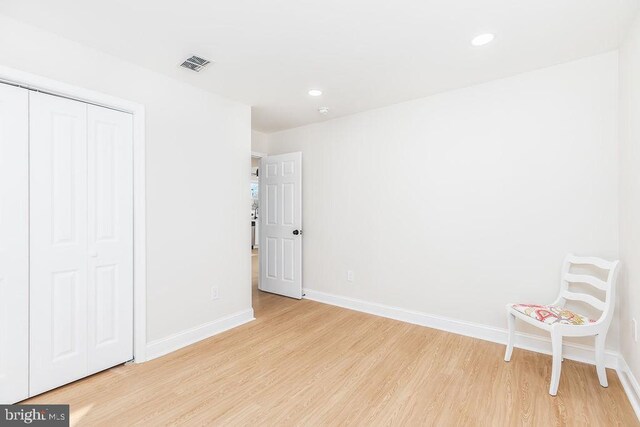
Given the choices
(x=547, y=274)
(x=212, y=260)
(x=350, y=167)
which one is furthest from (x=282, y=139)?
(x=547, y=274)

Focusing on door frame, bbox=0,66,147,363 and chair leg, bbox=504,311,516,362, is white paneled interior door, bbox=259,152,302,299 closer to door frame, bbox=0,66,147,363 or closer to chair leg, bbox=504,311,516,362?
door frame, bbox=0,66,147,363

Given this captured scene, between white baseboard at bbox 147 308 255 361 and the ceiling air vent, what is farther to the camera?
white baseboard at bbox 147 308 255 361

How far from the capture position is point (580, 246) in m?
2.47

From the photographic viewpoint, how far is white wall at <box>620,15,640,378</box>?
190 cm

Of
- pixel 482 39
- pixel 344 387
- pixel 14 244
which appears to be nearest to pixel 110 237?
pixel 14 244

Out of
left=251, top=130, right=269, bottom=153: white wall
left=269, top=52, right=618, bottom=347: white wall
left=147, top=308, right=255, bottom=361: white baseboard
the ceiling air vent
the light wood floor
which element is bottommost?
the light wood floor

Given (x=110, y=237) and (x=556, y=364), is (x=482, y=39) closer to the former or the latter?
(x=556, y=364)

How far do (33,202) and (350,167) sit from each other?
3.03m

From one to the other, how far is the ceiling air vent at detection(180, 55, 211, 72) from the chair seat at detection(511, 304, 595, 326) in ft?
10.6

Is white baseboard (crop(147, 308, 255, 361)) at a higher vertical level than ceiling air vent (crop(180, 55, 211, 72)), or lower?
lower

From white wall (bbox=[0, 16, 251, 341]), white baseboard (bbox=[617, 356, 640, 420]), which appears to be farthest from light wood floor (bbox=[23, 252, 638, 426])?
white wall (bbox=[0, 16, 251, 341])

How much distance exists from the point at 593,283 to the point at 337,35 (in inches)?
105

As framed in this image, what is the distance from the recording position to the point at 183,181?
9.29 ft

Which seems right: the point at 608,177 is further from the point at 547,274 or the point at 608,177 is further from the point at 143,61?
the point at 143,61
